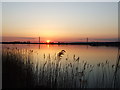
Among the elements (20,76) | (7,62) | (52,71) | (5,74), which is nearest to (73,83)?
(52,71)

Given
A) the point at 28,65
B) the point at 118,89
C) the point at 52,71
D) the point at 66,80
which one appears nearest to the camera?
the point at 118,89

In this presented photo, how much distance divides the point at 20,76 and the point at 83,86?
1.43 meters

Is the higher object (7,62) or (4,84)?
(7,62)

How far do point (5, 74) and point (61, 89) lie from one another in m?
1.35

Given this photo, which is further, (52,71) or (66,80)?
(52,71)

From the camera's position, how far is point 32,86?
398 centimetres

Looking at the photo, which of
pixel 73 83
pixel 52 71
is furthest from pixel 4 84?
pixel 73 83

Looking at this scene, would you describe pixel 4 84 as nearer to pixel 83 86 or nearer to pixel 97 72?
pixel 83 86

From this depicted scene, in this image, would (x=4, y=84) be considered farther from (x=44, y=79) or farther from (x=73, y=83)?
(x=73, y=83)

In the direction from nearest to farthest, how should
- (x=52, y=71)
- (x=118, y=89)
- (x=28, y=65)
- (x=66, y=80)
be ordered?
(x=118, y=89) < (x=66, y=80) < (x=52, y=71) < (x=28, y=65)

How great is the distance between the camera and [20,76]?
14.0 feet

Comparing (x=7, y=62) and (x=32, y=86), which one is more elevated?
(x=7, y=62)

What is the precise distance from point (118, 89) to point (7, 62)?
2.87 m

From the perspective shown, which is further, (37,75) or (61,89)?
(37,75)
